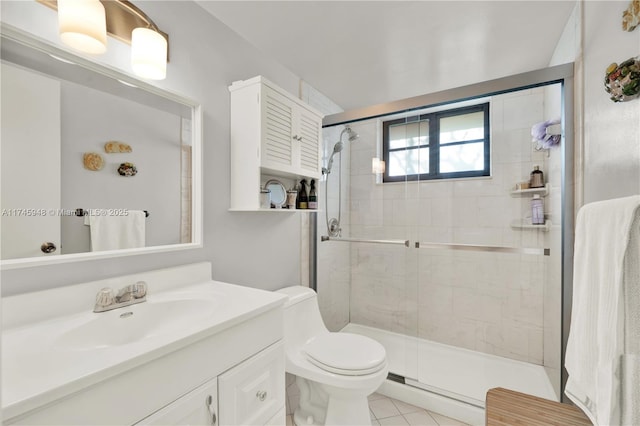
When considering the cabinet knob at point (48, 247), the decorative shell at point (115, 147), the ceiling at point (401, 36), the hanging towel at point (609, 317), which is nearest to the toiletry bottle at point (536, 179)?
the ceiling at point (401, 36)

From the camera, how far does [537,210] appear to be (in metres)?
1.88

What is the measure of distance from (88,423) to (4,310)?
514 millimetres

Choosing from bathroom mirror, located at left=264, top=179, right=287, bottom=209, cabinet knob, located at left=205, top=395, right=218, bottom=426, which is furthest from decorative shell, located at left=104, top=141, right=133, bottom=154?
cabinet knob, located at left=205, top=395, right=218, bottom=426

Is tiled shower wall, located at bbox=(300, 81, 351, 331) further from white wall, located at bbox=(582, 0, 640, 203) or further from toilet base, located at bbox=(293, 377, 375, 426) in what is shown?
white wall, located at bbox=(582, 0, 640, 203)

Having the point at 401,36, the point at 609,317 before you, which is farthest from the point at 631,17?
the point at 401,36

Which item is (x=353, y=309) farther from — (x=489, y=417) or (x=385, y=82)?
(x=385, y=82)

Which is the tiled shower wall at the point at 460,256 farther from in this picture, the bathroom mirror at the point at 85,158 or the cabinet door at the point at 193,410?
the cabinet door at the point at 193,410

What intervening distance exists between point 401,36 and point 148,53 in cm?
136

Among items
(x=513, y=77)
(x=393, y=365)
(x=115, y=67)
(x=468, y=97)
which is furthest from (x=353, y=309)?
(x=115, y=67)

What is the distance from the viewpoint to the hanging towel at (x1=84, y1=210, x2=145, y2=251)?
104 centimetres

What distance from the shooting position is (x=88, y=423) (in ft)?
1.93

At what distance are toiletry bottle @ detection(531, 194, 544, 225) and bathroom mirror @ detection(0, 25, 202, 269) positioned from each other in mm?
2126

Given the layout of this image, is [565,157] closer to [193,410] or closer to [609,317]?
[609,317]

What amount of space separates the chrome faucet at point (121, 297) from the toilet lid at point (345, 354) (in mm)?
878
